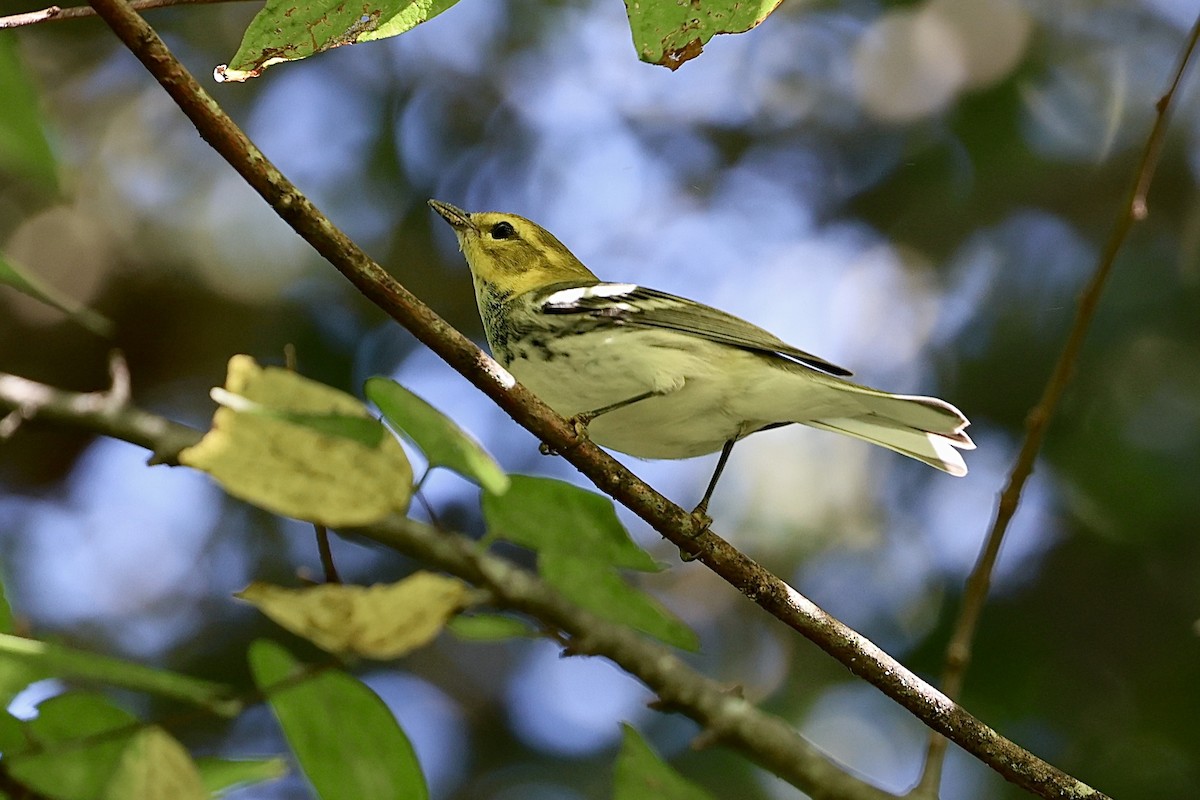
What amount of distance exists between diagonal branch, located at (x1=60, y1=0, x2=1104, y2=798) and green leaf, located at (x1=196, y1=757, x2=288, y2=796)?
0.52 m

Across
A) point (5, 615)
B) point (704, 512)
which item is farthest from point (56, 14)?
point (704, 512)

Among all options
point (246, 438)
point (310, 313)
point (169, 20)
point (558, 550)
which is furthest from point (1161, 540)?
point (169, 20)

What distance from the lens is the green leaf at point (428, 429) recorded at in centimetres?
99

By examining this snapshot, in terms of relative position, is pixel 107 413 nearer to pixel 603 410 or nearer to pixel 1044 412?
pixel 603 410

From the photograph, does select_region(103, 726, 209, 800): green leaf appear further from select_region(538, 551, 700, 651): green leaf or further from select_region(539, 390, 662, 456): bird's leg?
select_region(539, 390, 662, 456): bird's leg

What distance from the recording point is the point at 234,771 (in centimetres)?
115

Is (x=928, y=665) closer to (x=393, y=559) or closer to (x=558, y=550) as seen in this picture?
(x=393, y=559)

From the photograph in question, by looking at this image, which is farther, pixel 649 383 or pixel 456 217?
pixel 456 217

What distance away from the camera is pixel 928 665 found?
405cm

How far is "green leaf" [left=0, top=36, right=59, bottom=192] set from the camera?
98cm

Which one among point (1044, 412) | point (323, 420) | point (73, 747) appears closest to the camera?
point (323, 420)

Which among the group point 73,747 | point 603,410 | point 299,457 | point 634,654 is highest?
point 603,410

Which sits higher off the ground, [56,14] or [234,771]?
[56,14]

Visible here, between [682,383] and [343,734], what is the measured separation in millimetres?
1675
